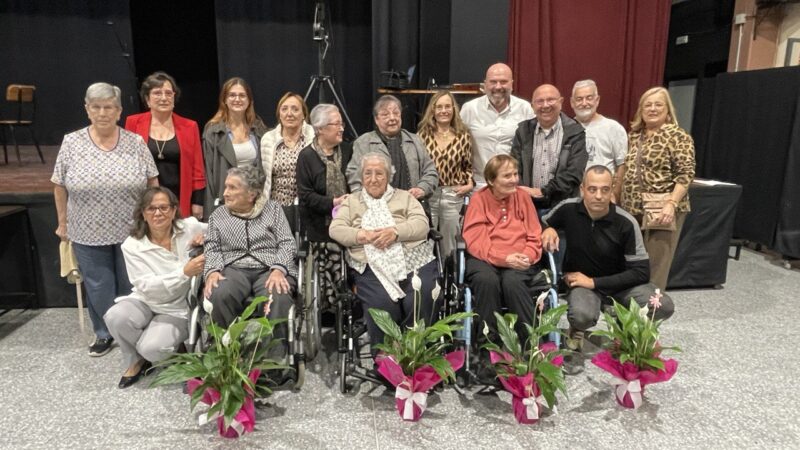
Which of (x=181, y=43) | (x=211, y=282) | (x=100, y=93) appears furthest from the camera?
(x=181, y=43)

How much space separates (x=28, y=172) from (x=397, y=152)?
13.0 feet

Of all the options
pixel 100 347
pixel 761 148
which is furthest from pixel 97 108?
pixel 761 148

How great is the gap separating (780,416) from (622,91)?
3.45m

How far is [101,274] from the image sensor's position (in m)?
2.71

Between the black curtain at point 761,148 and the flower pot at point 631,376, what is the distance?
3.06m

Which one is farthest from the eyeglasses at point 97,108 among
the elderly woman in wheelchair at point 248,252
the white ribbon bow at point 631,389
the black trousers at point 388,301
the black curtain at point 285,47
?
the black curtain at point 285,47

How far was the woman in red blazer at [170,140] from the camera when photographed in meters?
2.86

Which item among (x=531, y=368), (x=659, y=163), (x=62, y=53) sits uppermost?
(x=62, y=53)

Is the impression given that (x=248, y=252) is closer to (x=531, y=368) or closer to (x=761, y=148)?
(x=531, y=368)

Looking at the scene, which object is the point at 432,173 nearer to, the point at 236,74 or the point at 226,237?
the point at 226,237

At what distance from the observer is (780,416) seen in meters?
2.28

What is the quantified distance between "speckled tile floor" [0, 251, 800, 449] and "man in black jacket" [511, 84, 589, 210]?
0.96 meters

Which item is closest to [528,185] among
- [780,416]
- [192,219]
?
[780,416]

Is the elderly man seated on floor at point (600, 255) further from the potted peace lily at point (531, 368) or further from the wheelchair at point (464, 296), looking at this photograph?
the potted peace lily at point (531, 368)
